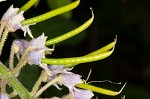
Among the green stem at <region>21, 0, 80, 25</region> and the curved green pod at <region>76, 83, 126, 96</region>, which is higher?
the green stem at <region>21, 0, 80, 25</region>

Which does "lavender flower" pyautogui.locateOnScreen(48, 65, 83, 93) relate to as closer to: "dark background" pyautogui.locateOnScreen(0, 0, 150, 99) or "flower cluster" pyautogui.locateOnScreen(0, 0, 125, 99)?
"flower cluster" pyautogui.locateOnScreen(0, 0, 125, 99)

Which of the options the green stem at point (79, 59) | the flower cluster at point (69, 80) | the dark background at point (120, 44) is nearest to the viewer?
the green stem at point (79, 59)

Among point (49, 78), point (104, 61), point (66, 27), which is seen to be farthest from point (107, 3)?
point (49, 78)

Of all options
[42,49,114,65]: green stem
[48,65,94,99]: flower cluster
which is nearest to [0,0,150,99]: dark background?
[48,65,94,99]: flower cluster

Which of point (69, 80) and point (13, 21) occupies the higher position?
point (13, 21)

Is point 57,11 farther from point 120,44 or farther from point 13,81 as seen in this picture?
point 120,44

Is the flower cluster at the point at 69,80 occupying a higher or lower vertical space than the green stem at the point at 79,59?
lower

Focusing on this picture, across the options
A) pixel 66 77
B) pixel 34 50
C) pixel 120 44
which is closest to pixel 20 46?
pixel 34 50

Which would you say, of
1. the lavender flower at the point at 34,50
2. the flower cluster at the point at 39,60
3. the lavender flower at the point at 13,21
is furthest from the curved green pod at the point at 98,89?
the lavender flower at the point at 13,21

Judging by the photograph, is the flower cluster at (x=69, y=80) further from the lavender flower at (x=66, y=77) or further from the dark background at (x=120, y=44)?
the dark background at (x=120, y=44)

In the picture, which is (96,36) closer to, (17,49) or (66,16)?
(66,16)

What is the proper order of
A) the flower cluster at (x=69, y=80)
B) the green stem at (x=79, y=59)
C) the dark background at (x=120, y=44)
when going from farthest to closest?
the dark background at (x=120, y=44) → the flower cluster at (x=69, y=80) → the green stem at (x=79, y=59)
